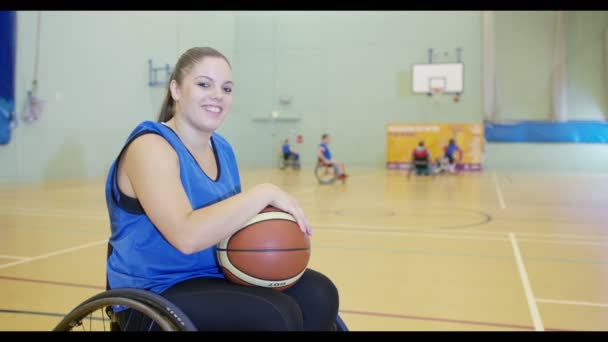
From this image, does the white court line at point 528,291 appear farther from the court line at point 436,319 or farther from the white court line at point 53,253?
the white court line at point 53,253

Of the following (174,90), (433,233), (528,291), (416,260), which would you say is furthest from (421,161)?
(174,90)

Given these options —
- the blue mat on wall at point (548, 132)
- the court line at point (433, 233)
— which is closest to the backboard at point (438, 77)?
the blue mat on wall at point (548, 132)

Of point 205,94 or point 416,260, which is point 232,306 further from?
point 416,260

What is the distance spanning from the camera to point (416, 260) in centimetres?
394

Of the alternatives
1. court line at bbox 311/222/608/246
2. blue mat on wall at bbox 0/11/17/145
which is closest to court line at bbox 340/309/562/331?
court line at bbox 311/222/608/246

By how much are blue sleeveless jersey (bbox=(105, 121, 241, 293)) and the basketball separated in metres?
0.10

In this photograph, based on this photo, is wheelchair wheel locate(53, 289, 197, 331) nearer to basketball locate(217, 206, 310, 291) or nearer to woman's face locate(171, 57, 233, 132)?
basketball locate(217, 206, 310, 291)

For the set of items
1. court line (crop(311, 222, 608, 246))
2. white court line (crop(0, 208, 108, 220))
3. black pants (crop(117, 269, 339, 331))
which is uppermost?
black pants (crop(117, 269, 339, 331))

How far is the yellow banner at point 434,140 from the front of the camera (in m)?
15.7

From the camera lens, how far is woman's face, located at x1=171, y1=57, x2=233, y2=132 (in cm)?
161

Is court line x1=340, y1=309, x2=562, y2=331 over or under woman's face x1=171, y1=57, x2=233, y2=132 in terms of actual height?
under

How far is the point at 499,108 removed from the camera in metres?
16.7

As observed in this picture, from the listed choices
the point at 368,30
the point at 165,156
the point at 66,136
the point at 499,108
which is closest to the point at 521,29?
the point at 499,108
